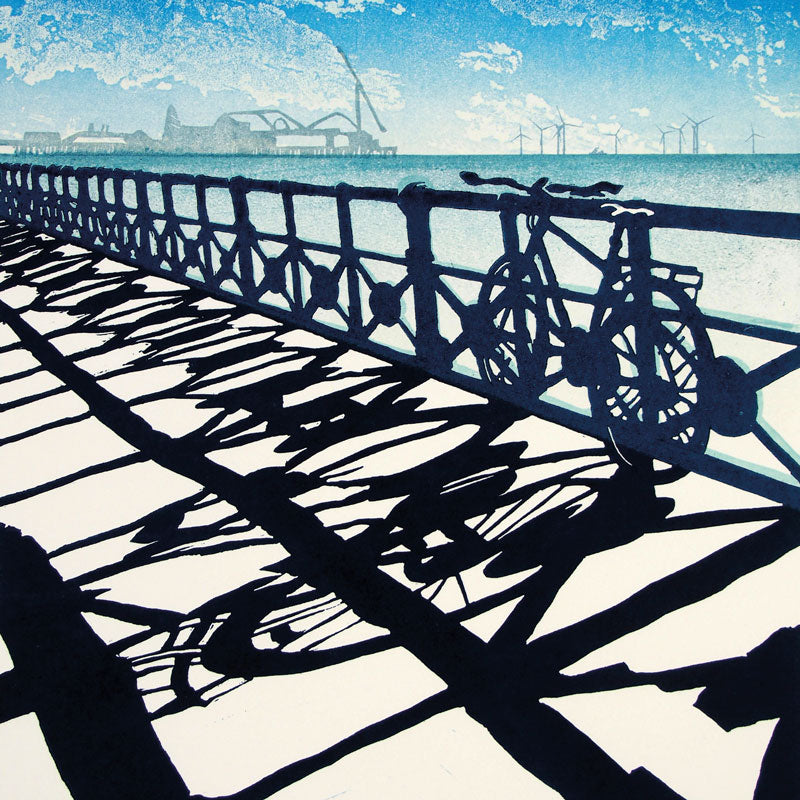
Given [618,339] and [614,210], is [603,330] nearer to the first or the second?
[618,339]

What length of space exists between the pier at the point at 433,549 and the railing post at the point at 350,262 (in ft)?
1.28

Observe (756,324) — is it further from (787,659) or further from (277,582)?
(277,582)

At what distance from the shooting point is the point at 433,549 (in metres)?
3.54

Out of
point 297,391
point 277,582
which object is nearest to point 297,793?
point 277,582

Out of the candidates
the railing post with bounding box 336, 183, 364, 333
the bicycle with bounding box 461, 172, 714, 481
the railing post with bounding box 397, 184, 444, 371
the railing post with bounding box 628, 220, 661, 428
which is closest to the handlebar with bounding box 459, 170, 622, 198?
the bicycle with bounding box 461, 172, 714, 481

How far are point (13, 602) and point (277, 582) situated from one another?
3.25 feet

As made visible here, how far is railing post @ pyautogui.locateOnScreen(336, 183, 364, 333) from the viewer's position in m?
7.29

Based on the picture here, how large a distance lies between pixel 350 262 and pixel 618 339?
3.24m

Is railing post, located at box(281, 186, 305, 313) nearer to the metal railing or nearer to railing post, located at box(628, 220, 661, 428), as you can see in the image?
the metal railing

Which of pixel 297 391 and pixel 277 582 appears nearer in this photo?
pixel 277 582

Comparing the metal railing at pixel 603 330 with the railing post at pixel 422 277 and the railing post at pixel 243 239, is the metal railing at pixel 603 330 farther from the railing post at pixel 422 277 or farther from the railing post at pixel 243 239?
the railing post at pixel 243 239

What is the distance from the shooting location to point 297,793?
2.22 m

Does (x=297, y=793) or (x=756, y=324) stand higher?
(x=756, y=324)

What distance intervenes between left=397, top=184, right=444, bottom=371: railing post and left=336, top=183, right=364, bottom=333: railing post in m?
0.99
